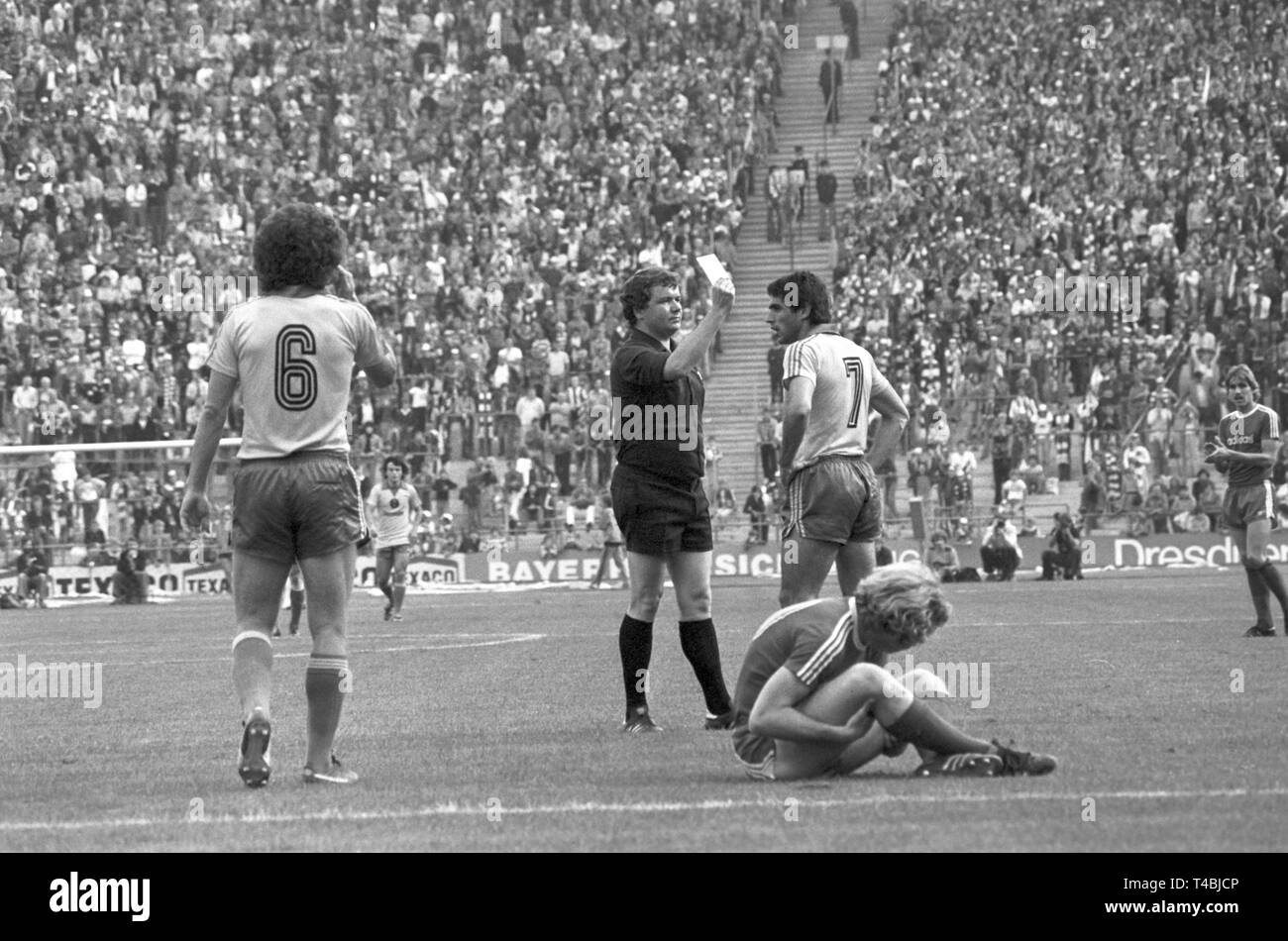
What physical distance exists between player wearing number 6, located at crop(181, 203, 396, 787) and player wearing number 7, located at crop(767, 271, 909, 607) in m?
2.53

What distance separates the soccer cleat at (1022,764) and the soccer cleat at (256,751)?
266 cm

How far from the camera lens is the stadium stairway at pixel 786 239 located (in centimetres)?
3778

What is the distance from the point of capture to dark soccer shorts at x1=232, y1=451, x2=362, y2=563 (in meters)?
7.78

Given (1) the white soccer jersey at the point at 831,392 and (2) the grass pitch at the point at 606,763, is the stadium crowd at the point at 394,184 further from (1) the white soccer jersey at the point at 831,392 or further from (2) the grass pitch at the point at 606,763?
(1) the white soccer jersey at the point at 831,392

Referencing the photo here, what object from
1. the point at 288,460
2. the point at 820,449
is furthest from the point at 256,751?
the point at 820,449

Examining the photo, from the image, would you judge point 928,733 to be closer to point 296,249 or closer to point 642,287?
point 296,249

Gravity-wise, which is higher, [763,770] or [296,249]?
[296,249]

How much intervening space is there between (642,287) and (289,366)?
7.76 ft

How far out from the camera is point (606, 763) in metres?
8.49
